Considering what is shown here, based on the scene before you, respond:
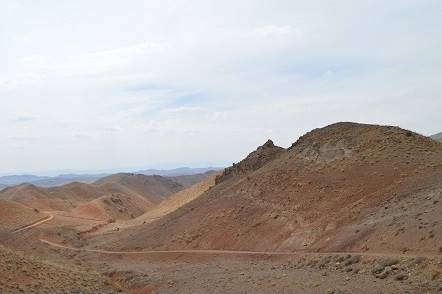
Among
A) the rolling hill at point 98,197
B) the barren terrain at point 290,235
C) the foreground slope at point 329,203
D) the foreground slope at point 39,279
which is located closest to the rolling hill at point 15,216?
the barren terrain at point 290,235

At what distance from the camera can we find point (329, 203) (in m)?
29.9

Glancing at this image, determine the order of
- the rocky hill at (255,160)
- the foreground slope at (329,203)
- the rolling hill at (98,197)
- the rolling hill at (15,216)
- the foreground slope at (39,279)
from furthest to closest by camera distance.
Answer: the rolling hill at (98,197)
the rolling hill at (15,216)
the rocky hill at (255,160)
the foreground slope at (329,203)
the foreground slope at (39,279)

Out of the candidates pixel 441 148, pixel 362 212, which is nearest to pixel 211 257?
pixel 362 212

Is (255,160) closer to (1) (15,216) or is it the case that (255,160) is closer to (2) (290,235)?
(2) (290,235)

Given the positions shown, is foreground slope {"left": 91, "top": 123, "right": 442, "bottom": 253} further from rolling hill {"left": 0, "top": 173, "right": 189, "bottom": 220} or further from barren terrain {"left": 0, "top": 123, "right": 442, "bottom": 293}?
rolling hill {"left": 0, "top": 173, "right": 189, "bottom": 220}

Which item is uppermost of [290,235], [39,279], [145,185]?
[145,185]

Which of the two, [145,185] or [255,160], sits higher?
[255,160]

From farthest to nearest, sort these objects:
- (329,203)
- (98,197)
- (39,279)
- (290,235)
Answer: (98,197)
(329,203)
(290,235)
(39,279)

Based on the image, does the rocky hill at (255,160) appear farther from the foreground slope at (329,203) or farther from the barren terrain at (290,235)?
the foreground slope at (329,203)

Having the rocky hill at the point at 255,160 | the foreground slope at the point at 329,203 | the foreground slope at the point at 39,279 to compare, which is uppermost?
the rocky hill at the point at 255,160

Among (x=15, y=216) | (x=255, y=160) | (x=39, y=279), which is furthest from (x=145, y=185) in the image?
(x=39, y=279)

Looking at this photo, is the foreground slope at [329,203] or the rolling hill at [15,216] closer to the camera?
the foreground slope at [329,203]

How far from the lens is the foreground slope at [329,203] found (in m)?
23.0

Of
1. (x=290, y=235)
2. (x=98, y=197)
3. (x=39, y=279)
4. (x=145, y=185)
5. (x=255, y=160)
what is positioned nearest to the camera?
(x=39, y=279)
